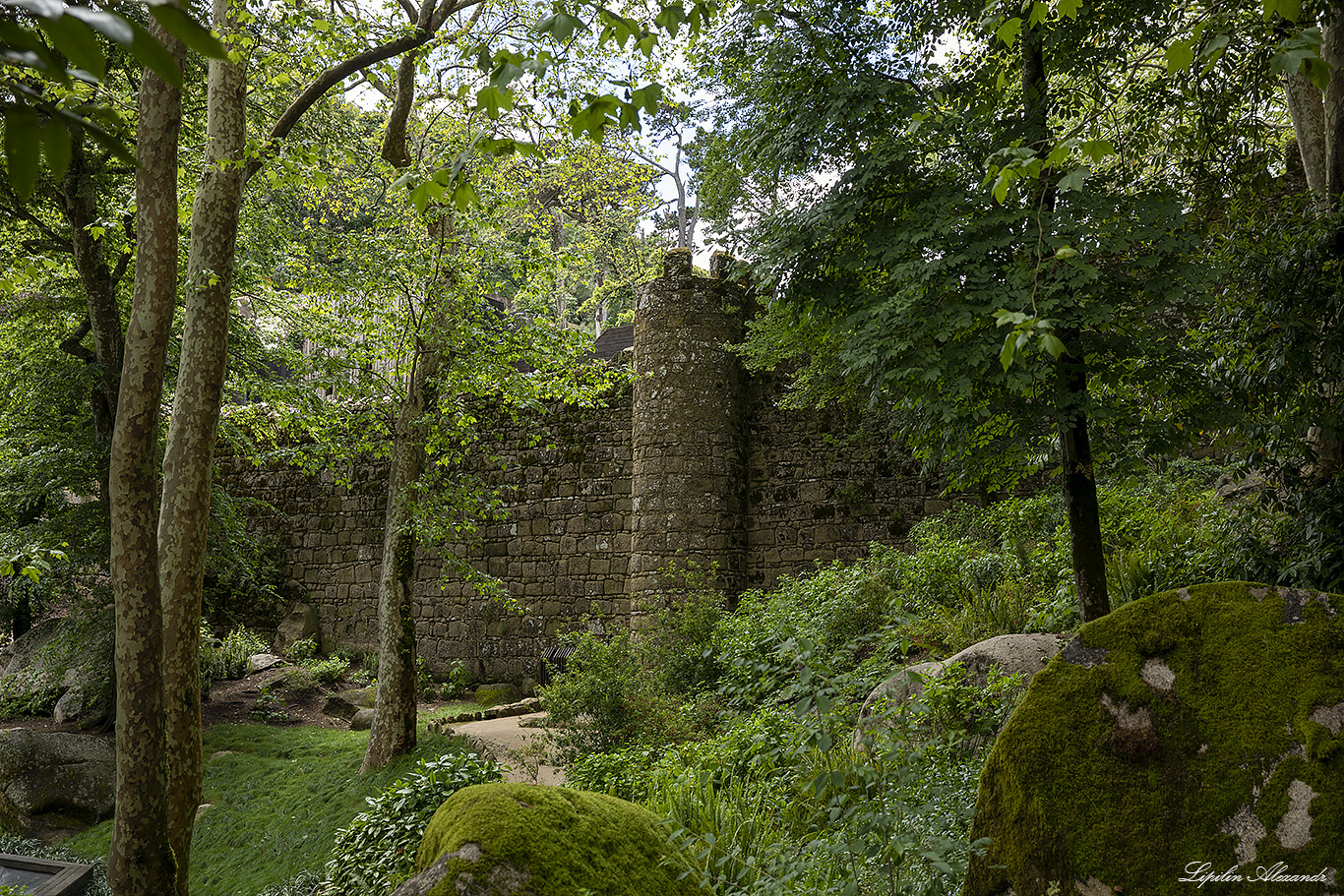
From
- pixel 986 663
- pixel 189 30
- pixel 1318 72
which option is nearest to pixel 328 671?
pixel 986 663

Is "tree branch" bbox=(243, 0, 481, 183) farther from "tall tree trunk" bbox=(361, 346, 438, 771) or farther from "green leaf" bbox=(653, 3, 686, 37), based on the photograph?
"green leaf" bbox=(653, 3, 686, 37)

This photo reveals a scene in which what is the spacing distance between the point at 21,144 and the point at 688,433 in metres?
9.17

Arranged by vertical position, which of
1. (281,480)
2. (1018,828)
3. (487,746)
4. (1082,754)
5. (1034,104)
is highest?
(1034,104)

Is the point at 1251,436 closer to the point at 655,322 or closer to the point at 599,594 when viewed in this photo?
the point at 655,322

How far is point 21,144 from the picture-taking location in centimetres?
97

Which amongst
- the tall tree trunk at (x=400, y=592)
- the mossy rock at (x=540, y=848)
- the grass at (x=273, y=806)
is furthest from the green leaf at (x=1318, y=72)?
the grass at (x=273, y=806)

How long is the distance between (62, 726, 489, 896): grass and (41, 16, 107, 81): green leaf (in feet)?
20.9

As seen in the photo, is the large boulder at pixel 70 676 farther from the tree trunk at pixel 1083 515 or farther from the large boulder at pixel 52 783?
the tree trunk at pixel 1083 515

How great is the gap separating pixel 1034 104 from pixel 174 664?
606cm

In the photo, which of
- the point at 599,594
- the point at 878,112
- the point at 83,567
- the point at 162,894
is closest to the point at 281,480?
the point at 83,567

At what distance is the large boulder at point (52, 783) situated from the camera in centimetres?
712

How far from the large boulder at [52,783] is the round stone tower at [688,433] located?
549 cm

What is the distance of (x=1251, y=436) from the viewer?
4738mm

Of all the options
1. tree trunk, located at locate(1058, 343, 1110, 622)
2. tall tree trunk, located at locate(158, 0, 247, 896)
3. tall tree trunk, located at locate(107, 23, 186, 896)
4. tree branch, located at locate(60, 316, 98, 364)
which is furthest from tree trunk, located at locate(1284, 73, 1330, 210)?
tree branch, located at locate(60, 316, 98, 364)
